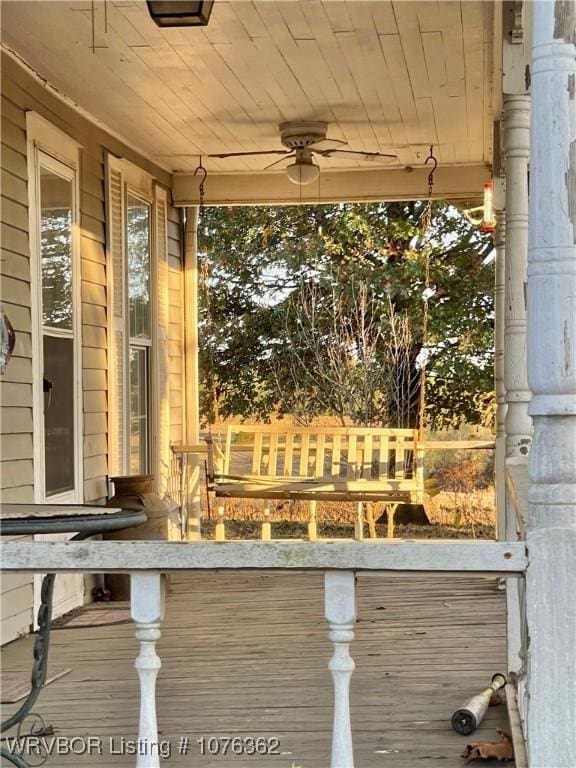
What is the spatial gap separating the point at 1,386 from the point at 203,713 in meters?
1.82

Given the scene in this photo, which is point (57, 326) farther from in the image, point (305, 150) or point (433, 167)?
point (433, 167)

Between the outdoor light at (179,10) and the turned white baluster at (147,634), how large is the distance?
197 cm

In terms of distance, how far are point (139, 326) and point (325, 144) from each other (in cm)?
176

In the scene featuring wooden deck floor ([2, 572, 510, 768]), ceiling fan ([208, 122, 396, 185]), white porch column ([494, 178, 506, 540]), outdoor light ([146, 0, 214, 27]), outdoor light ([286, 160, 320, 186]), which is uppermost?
ceiling fan ([208, 122, 396, 185])

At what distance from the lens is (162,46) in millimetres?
4633

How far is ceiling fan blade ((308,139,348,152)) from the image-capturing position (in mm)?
6235

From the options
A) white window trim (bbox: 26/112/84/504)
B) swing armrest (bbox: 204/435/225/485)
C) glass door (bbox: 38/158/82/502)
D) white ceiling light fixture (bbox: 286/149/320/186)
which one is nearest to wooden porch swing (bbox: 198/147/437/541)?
swing armrest (bbox: 204/435/225/485)

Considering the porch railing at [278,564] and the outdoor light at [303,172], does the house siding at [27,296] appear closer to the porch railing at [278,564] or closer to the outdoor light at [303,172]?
the outdoor light at [303,172]

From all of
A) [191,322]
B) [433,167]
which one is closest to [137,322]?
[191,322]

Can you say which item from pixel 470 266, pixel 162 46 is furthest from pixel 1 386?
pixel 470 266

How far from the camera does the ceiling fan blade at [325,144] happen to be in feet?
20.5

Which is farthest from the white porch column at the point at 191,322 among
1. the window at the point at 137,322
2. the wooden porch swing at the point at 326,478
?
the window at the point at 137,322

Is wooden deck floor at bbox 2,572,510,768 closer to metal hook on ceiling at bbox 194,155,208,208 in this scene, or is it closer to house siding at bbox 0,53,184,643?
house siding at bbox 0,53,184,643

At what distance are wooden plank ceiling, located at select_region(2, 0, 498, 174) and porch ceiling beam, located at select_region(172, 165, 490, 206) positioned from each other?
68 centimetres
